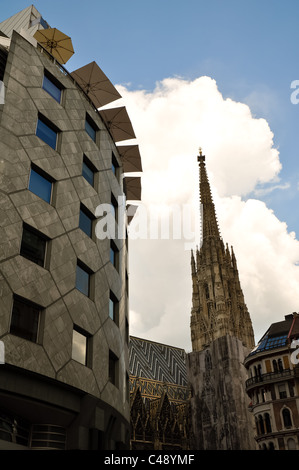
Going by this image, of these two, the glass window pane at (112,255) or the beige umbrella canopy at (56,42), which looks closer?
the glass window pane at (112,255)

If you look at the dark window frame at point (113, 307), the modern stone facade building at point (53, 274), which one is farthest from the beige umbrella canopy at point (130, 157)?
the dark window frame at point (113, 307)

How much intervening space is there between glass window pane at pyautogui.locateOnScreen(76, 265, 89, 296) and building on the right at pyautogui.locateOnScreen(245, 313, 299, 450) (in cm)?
2475

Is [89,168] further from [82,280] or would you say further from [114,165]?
[82,280]

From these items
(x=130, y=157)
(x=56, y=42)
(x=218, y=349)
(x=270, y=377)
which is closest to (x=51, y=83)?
(x=56, y=42)

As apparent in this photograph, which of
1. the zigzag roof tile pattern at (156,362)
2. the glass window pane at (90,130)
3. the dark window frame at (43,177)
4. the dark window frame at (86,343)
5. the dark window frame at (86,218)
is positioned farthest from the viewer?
the zigzag roof tile pattern at (156,362)

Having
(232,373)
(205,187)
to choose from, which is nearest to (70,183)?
(232,373)

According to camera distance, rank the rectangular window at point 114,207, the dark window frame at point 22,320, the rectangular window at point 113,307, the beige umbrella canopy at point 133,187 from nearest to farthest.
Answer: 1. the dark window frame at point 22,320
2. the rectangular window at point 113,307
3. the rectangular window at point 114,207
4. the beige umbrella canopy at point 133,187

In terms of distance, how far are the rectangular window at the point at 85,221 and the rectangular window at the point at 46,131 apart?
3851 mm

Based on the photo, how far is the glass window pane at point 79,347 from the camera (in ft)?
66.3

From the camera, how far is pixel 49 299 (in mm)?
18812

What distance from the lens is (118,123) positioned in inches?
1326

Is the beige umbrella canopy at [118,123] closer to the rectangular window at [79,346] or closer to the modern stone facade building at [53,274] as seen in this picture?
the modern stone facade building at [53,274]

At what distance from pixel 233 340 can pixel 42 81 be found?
6744 centimetres

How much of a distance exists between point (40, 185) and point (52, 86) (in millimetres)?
7024
